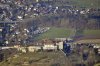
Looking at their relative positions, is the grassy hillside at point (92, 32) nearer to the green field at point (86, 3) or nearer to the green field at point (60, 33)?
the green field at point (60, 33)

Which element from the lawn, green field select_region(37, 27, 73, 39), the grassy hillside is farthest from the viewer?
the grassy hillside

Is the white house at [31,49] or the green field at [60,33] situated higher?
the green field at [60,33]

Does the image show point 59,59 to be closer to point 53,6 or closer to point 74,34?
point 74,34

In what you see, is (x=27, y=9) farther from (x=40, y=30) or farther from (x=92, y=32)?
(x=92, y=32)

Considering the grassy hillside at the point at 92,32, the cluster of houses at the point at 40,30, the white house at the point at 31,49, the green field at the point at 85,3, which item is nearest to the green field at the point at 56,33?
the cluster of houses at the point at 40,30

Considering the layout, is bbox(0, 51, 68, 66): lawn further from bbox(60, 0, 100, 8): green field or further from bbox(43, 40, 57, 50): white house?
bbox(60, 0, 100, 8): green field

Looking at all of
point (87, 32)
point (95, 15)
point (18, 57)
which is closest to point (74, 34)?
point (87, 32)

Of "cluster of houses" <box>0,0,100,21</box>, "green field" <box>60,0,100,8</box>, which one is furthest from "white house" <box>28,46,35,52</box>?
"green field" <box>60,0,100,8</box>

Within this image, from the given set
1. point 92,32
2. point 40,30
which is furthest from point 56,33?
point 92,32

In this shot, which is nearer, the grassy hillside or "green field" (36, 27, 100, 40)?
"green field" (36, 27, 100, 40)
